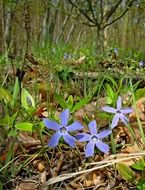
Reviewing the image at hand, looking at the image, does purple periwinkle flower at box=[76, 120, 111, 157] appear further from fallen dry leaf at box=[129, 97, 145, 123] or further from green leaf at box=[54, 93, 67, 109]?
fallen dry leaf at box=[129, 97, 145, 123]

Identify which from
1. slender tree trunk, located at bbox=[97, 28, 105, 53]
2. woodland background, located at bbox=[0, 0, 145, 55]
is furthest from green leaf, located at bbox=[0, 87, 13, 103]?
slender tree trunk, located at bbox=[97, 28, 105, 53]

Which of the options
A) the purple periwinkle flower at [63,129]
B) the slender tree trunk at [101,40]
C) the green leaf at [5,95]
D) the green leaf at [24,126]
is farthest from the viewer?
the slender tree trunk at [101,40]

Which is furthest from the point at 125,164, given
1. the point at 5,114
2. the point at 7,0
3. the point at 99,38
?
the point at 7,0

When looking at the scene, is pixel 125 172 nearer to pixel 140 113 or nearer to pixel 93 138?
pixel 93 138

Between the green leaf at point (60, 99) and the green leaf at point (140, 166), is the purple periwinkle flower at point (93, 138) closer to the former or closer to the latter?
the green leaf at point (140, 166)

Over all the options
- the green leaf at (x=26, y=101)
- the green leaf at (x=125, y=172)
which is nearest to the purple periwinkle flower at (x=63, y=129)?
the green leaf at (x=125, y=172)

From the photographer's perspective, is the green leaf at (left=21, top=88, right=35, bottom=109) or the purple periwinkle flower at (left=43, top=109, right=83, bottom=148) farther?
the green leaf at (left=21, top=88, right=35, bottom=109)

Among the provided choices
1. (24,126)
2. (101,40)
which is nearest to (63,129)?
(24,126)

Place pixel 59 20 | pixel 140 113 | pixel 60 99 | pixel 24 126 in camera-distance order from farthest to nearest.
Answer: pixel 59 20, pixel 140 113, pixel 60 99, pixel 24 126
